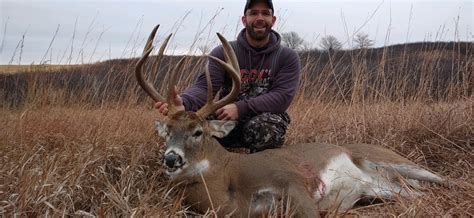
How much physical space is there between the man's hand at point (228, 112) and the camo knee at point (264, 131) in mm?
196

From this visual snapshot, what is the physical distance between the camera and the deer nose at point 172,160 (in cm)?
320

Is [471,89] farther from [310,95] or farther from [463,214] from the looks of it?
[463,214]

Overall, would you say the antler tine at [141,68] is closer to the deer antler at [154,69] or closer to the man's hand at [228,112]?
the deer antler at [154,69]

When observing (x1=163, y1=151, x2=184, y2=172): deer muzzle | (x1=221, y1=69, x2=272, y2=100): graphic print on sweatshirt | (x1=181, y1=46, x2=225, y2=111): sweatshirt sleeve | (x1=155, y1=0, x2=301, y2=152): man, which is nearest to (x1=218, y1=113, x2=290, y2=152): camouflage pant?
(x1=155, y1=0, x2=301, y2=152): man

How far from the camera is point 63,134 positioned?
4.35 m

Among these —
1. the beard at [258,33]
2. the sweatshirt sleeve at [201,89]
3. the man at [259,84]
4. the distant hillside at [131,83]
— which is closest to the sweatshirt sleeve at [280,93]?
the man at [259,84]

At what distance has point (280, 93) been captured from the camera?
4.19 metres

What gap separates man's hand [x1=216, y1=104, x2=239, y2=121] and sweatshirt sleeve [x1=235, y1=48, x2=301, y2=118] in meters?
0.06

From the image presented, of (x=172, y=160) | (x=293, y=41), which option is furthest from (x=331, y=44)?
(x=172, y=160)

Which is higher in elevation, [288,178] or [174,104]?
[174,104]

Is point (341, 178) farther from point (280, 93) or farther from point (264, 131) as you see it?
point (280, 93)

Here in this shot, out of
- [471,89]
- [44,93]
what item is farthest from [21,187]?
[471,89]

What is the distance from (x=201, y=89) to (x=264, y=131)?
0.64m

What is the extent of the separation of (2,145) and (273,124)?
199cm
